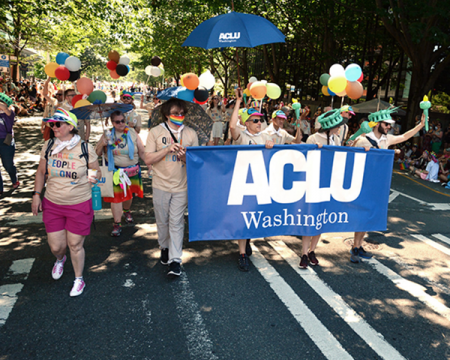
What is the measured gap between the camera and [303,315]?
161 inches

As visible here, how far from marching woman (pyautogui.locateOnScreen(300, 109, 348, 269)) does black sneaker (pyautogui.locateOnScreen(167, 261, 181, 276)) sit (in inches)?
66.3

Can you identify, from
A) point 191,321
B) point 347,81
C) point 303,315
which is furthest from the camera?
point 347,81

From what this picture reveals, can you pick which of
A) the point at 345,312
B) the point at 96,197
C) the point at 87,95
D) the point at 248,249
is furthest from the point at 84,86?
the point at 345,312

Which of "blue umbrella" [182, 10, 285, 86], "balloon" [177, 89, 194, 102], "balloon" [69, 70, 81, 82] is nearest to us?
"balloon" [177, 89, 194, 102]

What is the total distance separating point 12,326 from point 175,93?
117 inches

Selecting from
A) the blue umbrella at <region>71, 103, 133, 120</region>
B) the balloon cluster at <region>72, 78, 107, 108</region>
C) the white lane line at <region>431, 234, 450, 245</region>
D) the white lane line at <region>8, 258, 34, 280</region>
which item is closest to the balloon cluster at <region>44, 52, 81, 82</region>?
the balloon cluster at <region>72, 78, 107, 108</region>

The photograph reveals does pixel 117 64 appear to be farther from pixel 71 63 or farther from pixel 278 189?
pixel 278 189

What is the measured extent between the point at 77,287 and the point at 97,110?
2500mm

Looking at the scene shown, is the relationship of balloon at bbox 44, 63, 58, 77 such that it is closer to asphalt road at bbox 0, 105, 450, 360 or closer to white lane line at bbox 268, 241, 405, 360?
asphalt road at bbox 0, 105, 450, 360

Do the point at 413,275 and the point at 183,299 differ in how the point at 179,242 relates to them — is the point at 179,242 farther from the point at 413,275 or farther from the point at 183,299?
the point at 413,275

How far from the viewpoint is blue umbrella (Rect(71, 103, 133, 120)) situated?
5.37 metres

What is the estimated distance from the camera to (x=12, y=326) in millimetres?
3680

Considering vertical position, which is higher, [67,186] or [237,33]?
[237,33]

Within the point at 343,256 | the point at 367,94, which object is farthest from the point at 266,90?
the point at 367,94
